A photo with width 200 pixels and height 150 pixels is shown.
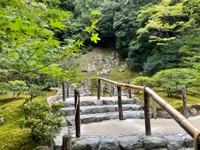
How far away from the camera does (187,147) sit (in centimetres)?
292

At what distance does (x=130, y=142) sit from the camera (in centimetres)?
284

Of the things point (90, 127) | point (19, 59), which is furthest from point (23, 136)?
point (19, 59)

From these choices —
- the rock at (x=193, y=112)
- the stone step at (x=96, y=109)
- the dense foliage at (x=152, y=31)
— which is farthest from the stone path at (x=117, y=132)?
the dense foliage at (x=152, y=31)

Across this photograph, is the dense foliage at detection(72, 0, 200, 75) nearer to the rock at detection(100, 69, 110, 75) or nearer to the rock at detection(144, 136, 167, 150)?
the rock at detection(100, 69, 110, 75)

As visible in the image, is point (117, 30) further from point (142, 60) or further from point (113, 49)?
point (142, 60)

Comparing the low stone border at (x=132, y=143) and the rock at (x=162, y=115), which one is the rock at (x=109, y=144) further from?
the rock at (x=162, y=115)

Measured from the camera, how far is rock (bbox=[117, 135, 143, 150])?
9.20 ft

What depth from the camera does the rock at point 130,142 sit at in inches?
110

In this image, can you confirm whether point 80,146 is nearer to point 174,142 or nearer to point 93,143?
point 93,143

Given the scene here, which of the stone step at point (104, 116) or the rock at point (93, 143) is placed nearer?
the rock at point (93, 143)

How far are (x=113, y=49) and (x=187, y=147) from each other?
1558cm

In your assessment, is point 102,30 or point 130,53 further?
point 102,30

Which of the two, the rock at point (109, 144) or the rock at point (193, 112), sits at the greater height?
the rock at point (193, 112)

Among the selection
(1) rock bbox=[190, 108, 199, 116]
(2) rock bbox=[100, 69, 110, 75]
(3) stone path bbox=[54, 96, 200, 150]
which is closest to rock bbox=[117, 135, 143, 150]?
(3) stone path bbox=[54, 96, 200, 150]
